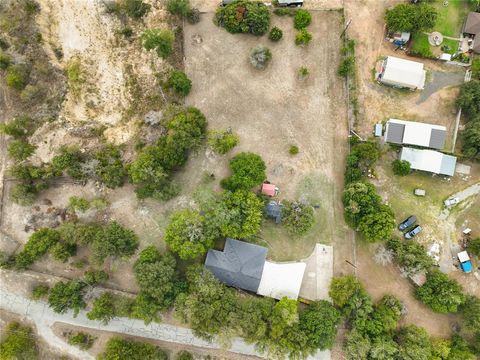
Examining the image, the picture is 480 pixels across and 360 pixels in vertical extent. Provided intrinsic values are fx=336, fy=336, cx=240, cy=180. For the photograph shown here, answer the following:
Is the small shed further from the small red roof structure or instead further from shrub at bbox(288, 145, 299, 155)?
shrub at bbox(288, 145, 299, 155)

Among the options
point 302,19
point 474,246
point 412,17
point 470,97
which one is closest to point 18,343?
point 302,19

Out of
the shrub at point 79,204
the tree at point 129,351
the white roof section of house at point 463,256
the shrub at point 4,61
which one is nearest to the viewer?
the tree at point 129,351

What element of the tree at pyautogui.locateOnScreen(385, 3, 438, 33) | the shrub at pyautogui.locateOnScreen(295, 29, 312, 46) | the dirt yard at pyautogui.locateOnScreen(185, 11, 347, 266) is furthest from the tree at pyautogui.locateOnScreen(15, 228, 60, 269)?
the tree at pyautogui.locateOnScreen(385, 3, 438, 33)

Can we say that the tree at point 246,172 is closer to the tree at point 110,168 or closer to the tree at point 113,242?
the tree at point 110,168

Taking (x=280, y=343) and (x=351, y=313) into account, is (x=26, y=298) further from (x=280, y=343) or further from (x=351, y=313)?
(x=351, y=313)

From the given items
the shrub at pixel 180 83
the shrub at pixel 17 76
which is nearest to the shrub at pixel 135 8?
the shrub at pixel 180 83

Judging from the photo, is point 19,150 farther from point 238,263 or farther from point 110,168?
point 238,263

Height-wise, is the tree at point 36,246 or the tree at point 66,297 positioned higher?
the tree at point 36,246
